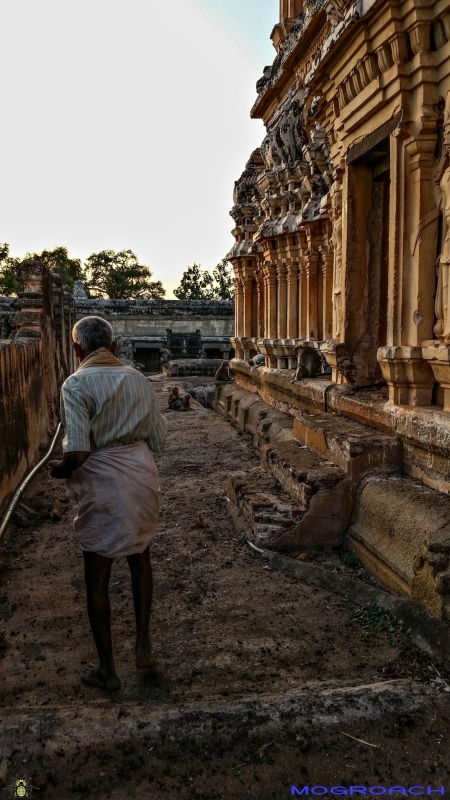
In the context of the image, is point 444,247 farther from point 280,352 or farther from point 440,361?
point 280,352

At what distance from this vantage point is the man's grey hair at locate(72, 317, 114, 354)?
8.87 ft

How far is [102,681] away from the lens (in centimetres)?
241

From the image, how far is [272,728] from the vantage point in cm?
209

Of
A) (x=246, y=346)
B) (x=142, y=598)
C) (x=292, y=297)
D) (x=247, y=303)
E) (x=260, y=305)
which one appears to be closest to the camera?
(x=142, y=598)

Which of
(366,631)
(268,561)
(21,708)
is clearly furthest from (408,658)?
(21,708)

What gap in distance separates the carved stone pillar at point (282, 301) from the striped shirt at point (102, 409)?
6.86m

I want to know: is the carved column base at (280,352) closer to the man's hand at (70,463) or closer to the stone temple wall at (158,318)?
the man's hand at (70,463)

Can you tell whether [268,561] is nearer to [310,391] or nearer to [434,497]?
[434,497]

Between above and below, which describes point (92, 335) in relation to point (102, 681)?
above

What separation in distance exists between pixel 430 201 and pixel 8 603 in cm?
335

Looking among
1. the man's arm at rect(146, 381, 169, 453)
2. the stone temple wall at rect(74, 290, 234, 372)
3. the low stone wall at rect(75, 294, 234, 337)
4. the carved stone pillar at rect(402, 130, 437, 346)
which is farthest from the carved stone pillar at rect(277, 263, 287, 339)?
the low stone wall at rect(75, 294, 234, 337)

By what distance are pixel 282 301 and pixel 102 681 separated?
765cm

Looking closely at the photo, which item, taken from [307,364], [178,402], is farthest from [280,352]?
[178,402]

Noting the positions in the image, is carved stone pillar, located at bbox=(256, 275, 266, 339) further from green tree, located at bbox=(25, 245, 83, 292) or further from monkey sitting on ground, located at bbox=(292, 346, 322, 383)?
green tree, located at bbox=(25, 245, 83, 292)
